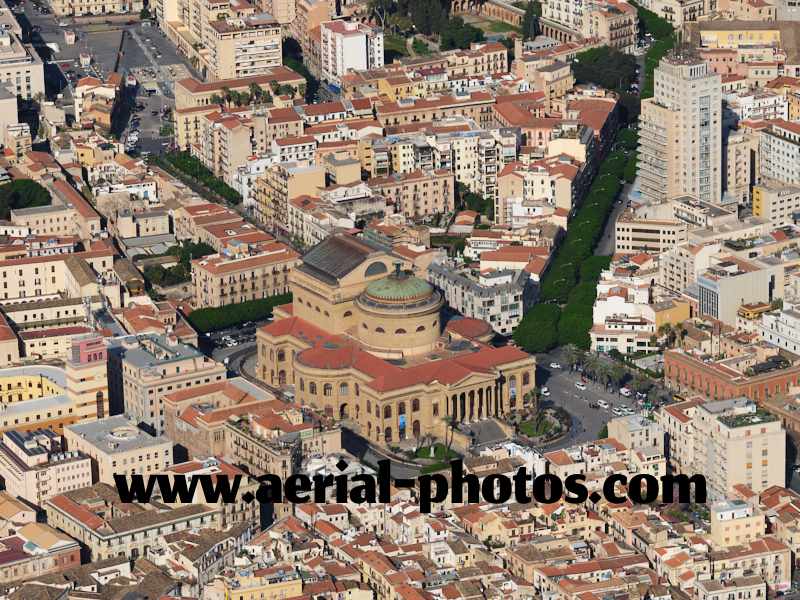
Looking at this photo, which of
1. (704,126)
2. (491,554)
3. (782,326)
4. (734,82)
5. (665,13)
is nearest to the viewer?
(491,554)

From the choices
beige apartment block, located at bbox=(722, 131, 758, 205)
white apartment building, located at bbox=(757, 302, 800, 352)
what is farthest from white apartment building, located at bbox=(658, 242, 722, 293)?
beige apartment block, located at bbox=(722, 131, 758, 205)

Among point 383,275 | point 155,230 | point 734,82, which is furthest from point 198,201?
point 734,82

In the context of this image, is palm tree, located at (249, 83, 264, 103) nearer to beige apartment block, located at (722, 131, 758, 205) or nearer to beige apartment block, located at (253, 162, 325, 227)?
beige apartment block, located at (253, 162, 325, 227)

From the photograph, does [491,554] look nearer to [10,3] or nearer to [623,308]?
[623,308]

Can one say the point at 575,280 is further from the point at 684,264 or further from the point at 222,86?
the point at 222,86

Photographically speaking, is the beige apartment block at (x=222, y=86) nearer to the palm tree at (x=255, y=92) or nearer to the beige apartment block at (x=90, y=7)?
the palm tree at (x=255, y=92)

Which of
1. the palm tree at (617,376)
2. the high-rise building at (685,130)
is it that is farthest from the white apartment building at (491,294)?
the high-rise building at (685,130)
